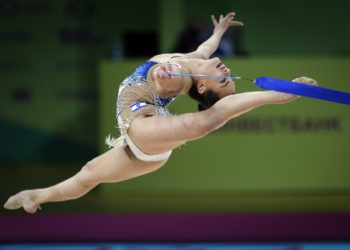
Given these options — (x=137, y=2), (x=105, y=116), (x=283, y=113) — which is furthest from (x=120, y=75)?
(x=137, y=2)

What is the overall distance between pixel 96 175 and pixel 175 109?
2692 millimetres

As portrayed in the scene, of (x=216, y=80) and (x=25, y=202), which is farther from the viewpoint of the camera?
(x=25, y=202)

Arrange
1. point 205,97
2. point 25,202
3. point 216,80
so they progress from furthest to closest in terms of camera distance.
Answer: point 25,202
point 205,97
point 216,80

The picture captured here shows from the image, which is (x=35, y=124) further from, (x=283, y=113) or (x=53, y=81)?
Result: (x=283, y=113)

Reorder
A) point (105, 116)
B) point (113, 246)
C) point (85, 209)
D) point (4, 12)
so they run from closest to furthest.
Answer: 1. point (113, 246)
2. point (85, 209)
3. point (105, 116)
4. point (4, 12)

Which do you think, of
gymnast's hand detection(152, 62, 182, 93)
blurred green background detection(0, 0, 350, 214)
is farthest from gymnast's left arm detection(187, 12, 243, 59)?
blurred green background detection(0, 0, 350, 214)

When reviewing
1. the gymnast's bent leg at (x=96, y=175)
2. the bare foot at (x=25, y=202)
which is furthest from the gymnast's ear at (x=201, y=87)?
the bare foot at (x=25, y=202)

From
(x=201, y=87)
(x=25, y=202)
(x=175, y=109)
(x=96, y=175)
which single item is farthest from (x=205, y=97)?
(x=175, y=109)

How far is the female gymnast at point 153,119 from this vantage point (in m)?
3.41

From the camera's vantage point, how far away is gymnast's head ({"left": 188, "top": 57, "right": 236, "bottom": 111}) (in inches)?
143

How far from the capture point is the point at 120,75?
6.52 metres

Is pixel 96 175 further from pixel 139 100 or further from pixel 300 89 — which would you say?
pixel 300 89

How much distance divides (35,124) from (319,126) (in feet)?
12.9

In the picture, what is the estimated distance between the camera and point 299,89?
3092 mm
